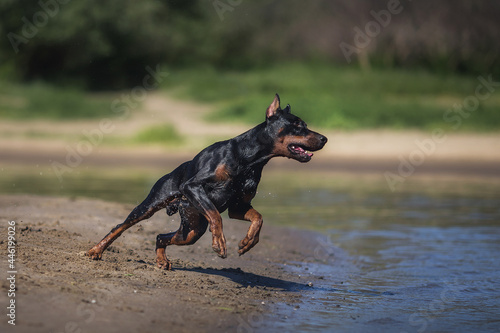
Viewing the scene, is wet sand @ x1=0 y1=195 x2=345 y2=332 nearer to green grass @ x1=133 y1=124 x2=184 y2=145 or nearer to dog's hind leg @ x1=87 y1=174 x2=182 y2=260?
dog's hind leg @ x1=87 y1=174 x2=182 y2=260

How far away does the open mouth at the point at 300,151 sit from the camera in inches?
267

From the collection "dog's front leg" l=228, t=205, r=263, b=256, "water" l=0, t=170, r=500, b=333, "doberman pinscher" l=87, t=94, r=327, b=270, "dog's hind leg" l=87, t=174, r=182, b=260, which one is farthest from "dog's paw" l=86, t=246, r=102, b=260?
"water" l=0, t=170, r=500, b=333

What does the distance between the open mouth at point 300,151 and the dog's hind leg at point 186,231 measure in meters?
1.03

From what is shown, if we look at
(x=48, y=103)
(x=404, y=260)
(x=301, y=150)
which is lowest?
(x=404, y=260)

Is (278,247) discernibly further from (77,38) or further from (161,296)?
(77,38)

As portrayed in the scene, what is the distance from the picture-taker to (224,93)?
25109 millimetres

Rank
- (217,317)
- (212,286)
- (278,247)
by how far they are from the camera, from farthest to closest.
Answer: (278,247) < (212,286) < (217,317)

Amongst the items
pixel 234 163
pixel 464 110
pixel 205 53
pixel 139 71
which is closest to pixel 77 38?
pixel 139 71

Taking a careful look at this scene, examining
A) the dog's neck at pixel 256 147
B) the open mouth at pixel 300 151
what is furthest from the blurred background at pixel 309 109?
the dog's neck at pixel 256 147

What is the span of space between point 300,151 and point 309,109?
52.7 ft

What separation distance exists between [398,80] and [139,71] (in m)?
9.14

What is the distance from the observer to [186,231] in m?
7.15

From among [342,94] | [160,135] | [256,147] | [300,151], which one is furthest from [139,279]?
[342,94]

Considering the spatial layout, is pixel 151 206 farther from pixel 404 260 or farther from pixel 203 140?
pixel 203 140
